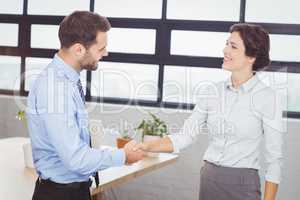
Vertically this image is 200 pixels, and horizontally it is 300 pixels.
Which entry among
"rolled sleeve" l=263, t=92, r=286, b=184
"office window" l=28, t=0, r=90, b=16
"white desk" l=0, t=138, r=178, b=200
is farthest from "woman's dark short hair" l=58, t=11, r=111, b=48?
"office window" l=28, t=0, r=90, b=16

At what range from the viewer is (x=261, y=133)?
2.17 metres

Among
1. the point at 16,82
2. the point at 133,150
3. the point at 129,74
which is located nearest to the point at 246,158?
the point at 133,150

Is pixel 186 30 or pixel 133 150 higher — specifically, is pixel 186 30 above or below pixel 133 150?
above

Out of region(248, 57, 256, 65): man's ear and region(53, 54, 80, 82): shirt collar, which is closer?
region(53, 54, 80, 82): shirt collar

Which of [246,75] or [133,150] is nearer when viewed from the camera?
[133,150]

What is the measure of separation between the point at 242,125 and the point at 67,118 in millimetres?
856

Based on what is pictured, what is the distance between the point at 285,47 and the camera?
4.21m

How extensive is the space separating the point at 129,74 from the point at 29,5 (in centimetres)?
135

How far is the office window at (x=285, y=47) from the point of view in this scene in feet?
13.8

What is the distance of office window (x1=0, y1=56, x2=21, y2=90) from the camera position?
16.4ft

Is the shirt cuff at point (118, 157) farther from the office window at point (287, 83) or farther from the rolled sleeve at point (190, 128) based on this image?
the office window at point (287, 83)

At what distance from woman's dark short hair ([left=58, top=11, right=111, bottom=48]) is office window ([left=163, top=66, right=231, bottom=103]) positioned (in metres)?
2.67

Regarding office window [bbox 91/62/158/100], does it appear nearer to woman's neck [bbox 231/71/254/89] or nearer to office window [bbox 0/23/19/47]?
office window [bbox 0/23/19/47]

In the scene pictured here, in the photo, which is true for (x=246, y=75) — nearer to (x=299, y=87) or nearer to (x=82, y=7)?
(x=299, y=87)
